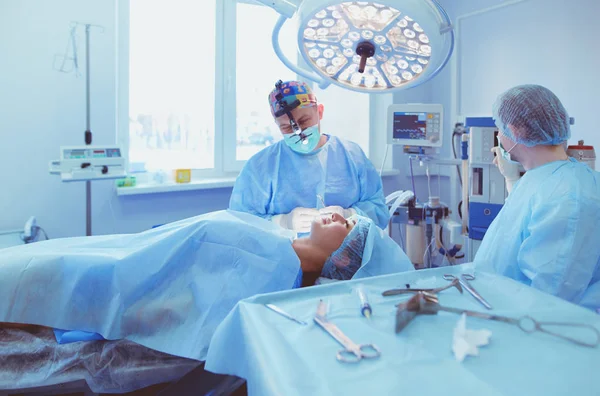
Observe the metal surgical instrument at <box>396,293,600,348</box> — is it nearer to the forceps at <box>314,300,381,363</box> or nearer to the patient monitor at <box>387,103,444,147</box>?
the forceps at <box>314,300,381,363</box>

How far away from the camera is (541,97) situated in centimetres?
132

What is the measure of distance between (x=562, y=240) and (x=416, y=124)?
147cm

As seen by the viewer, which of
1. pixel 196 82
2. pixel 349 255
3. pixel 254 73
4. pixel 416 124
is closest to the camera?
pixel 349 255

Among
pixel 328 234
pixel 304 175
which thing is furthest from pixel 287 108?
pixel 328 234

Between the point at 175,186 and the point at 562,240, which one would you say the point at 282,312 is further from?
the point at 175,186

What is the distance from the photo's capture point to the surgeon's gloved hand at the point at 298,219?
1.75 metres

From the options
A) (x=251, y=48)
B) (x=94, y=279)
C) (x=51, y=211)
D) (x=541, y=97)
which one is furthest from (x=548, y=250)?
(x=251, y=48)

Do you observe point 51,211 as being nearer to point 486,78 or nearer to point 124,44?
point 124,44

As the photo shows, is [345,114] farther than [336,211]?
Yes

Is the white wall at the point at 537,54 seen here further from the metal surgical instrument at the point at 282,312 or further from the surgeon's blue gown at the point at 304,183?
the metal surgical instrument at the point at 282,312

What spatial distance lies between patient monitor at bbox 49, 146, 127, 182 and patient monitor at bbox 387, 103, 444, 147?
56.7 inches

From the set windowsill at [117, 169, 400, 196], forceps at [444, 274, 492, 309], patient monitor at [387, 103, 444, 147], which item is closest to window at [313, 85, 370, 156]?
patient monitor at [387, 103, 444, 147]

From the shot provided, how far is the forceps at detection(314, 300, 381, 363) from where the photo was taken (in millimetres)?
604

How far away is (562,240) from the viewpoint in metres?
1.08
